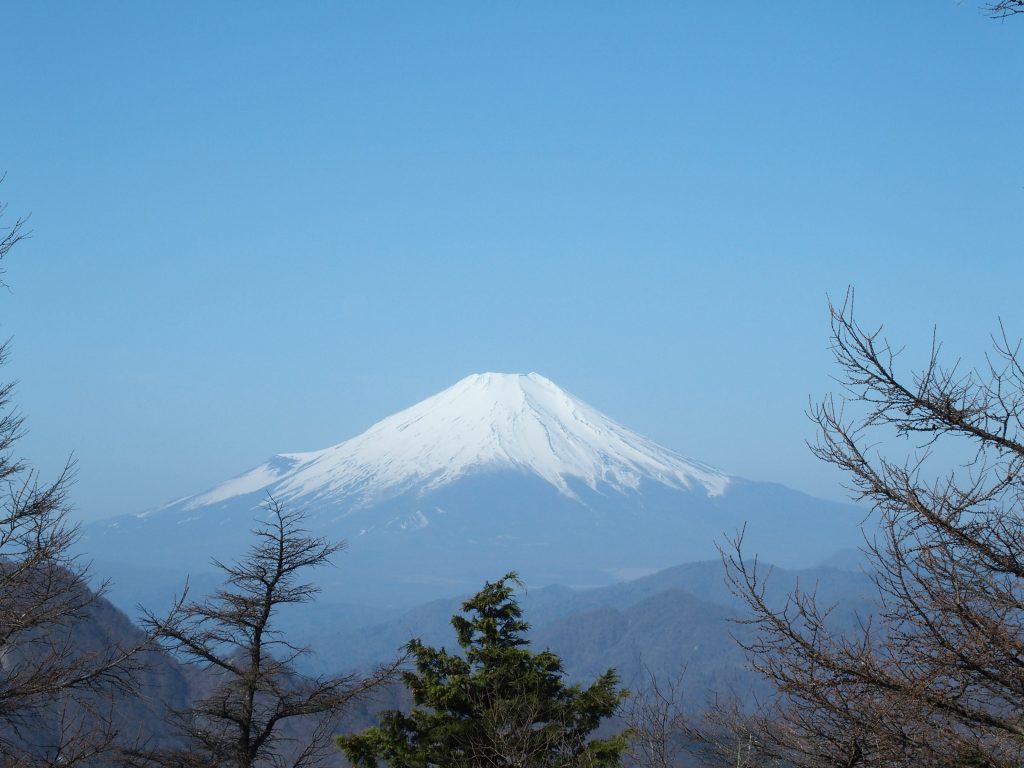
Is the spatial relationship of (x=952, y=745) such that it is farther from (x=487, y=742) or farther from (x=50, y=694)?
(x=487, y=742)

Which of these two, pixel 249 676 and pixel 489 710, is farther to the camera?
pixel 489 710

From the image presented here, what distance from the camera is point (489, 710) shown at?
12820 mm

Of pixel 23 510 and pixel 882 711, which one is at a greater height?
pixel 23 510

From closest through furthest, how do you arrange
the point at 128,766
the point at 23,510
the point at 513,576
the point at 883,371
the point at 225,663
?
the point at 883,371, the point at 23,510, the point at 128,766, the point at 225,663, the point at 513,576

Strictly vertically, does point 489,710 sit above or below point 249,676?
below

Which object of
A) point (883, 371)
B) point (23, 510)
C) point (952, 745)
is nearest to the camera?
point (952, 745)

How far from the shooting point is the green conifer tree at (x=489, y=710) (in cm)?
1255

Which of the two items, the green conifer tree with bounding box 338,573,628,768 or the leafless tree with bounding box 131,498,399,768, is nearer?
the leafless tree with bounding box 131,498,399,768

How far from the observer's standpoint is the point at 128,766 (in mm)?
10648

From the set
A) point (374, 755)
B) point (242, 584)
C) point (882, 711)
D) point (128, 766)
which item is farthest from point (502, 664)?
point (882, 711)

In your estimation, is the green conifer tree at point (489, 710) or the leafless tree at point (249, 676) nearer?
the leafless tree at point (249, 676)

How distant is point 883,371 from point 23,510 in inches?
250

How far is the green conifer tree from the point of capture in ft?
41.2

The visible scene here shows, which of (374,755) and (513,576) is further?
(513,576)
